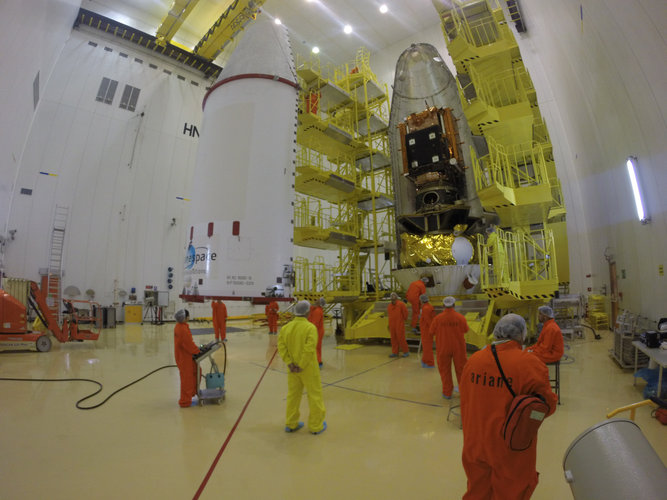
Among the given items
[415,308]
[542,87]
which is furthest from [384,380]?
[542,87]

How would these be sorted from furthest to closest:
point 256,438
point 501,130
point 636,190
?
point 501,130 < point 636,190 < point 256,438

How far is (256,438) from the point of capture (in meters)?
3.45

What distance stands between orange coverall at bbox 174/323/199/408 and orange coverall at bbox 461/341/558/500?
3.49 meters

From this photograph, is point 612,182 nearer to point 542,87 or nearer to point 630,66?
point 630,66

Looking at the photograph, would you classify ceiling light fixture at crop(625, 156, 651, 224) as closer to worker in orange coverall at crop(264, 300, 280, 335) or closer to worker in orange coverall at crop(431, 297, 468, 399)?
worker in orange coverall at crop(431, 297, 468, 399)

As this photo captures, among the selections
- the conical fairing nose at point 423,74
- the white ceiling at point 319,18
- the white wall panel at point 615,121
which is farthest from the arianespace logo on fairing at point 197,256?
the white ceiling at point 319,18

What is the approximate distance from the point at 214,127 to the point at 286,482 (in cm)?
686

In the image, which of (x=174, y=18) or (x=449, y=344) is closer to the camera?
(x=449, y=344)

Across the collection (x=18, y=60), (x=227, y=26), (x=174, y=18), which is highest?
(x=227, y=26)

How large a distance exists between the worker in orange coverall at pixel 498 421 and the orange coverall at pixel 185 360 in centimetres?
349

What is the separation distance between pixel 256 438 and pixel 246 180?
4.89 m

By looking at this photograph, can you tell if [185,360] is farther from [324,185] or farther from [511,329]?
[324,185]

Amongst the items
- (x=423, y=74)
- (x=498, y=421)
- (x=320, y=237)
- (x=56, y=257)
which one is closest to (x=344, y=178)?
(x=320, y=237)

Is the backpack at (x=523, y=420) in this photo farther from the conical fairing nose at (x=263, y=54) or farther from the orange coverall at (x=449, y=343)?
the conical fairing nose at (x=263, y=54)
